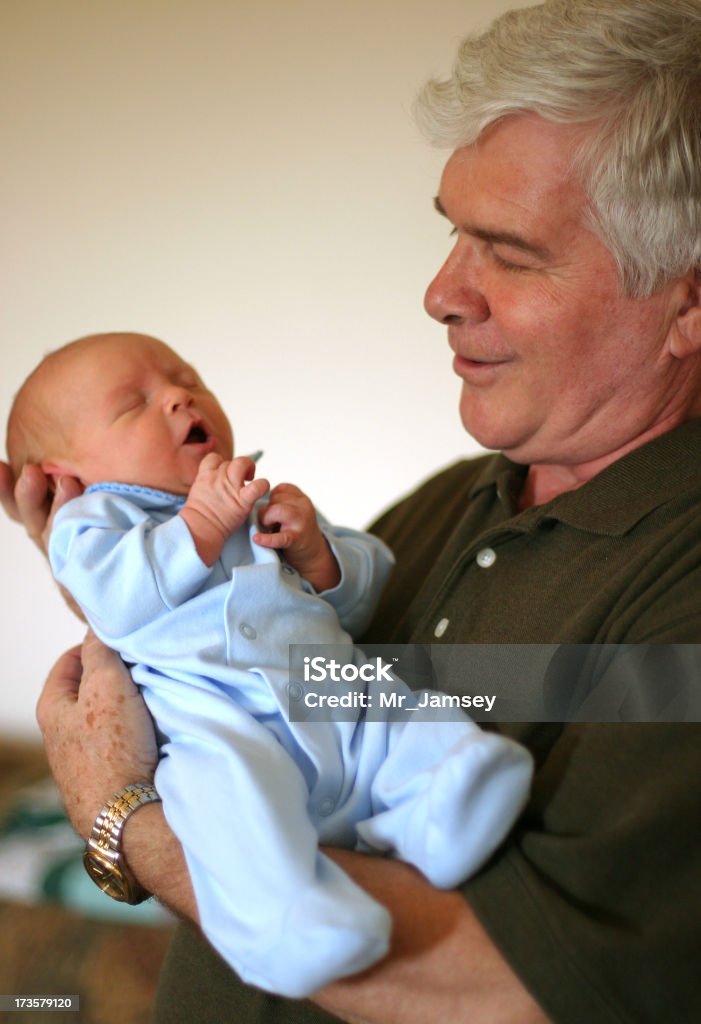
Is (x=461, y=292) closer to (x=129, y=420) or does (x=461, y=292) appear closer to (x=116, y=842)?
(x=129, y=420)

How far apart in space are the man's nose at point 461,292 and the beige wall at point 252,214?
2.18 m

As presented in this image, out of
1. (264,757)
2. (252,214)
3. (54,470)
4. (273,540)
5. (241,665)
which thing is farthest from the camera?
(252,214)

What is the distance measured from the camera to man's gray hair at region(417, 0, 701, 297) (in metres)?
1.25

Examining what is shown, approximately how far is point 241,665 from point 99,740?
190mm

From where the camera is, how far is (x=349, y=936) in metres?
0.87

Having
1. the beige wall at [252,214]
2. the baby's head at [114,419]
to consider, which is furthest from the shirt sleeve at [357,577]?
the beige wall at [252,214]

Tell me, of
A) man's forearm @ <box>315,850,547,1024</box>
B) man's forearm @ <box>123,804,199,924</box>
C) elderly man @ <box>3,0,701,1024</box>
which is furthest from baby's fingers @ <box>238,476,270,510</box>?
man's forearm @ <box>315,850,547,1024</box>

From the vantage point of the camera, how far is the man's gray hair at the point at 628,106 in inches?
49.3

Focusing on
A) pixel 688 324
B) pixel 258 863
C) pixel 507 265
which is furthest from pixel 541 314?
pixel 258 863

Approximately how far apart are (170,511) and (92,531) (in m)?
0.15

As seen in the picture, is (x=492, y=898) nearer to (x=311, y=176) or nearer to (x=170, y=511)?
(x=170, y=511)

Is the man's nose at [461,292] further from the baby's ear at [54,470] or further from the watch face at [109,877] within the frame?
the watch face at [109,877]

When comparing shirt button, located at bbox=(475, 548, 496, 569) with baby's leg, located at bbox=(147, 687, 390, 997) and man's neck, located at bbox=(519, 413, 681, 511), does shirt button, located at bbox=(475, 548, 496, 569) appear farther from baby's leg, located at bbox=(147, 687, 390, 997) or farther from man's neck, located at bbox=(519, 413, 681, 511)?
baby's leg, located at bbox=(147, 687, 390, 997)

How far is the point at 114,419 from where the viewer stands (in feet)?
4.47
